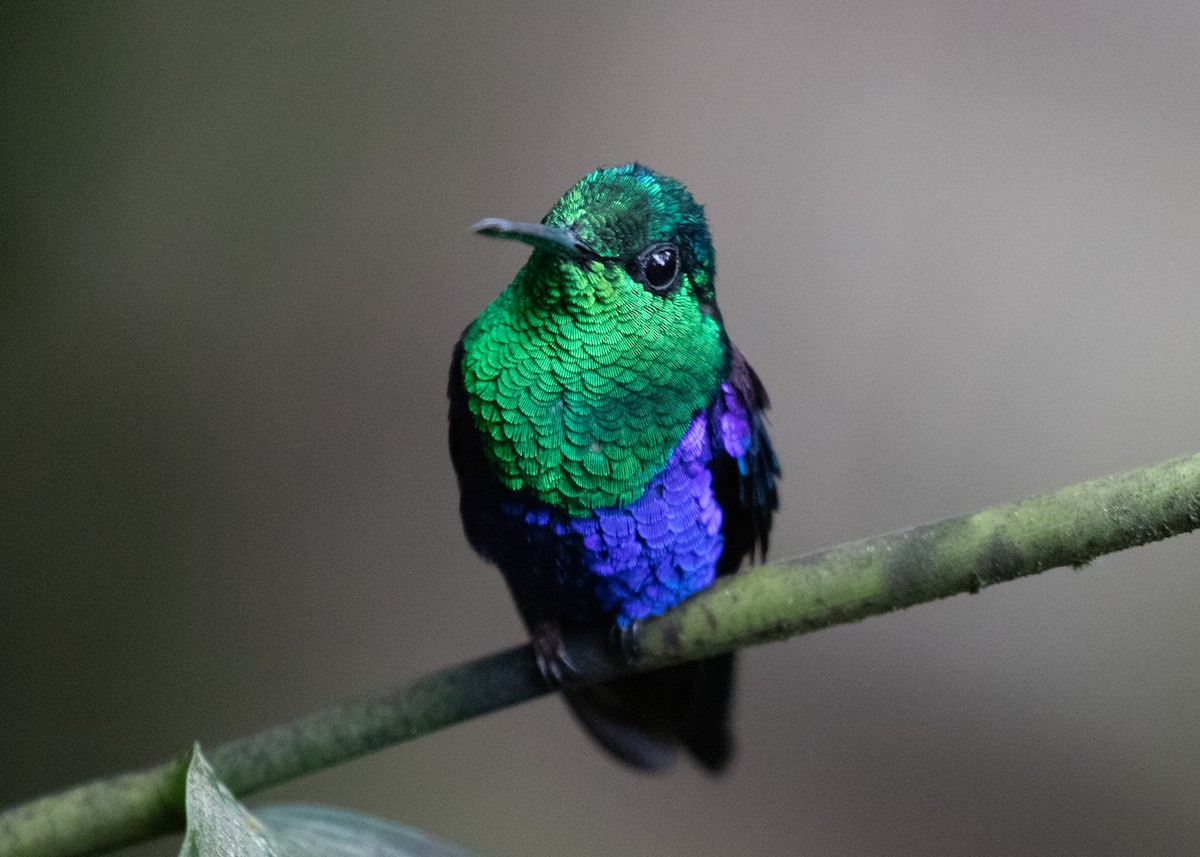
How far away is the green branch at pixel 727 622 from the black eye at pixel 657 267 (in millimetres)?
234

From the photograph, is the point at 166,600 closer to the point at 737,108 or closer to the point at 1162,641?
the point at 737,108

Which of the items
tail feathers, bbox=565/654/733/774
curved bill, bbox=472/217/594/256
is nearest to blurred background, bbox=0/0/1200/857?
tail feathers, bbox=565/654/733/774

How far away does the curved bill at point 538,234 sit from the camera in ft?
1.95

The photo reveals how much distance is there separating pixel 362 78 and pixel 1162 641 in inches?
53.1

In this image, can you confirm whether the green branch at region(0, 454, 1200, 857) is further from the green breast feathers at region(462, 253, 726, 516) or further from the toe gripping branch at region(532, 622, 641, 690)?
the green breast feathers at region(462, 253, 726, 516)

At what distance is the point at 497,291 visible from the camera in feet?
4.93

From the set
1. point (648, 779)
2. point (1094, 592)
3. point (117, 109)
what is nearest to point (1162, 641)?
point (1094, 592)

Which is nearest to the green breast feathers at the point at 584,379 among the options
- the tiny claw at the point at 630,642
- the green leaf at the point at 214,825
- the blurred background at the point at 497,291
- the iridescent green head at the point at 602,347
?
the iridescent green head at the point at 602,347

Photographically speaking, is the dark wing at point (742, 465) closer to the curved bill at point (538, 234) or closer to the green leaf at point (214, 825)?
the curved bill at point (538, 234)

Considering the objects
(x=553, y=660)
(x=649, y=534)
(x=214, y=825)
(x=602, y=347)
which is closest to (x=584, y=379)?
(x=602, y=347)

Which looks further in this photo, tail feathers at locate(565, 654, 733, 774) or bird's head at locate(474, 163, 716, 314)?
tail feathers at locate(565, 654, 733, 774)

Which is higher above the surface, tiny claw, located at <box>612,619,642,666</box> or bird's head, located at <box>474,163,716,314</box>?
bird's head, located at <box>474,163,716,314</box>

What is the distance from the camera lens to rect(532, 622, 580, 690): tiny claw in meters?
0.89

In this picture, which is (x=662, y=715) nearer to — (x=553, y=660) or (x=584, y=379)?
(x=553, y=660)
